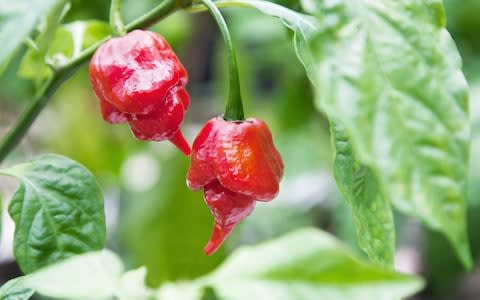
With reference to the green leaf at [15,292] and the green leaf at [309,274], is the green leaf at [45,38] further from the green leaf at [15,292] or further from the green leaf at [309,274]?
the green leaf at [309,274]

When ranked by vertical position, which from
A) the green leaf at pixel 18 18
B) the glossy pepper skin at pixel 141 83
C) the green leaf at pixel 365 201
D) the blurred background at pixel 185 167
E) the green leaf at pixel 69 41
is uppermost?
the green leaf at pixel 18 18

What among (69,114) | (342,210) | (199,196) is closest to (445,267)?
(342,210)

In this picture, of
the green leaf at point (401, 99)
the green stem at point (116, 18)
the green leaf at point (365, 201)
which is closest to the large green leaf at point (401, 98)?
the green leaf at point (401, 99)

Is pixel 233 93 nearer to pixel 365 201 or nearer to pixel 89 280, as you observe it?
pixel 365 201

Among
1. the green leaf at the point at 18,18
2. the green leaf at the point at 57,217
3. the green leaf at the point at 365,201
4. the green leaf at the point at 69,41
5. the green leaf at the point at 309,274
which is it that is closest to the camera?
the green leaf at the point at 309,274

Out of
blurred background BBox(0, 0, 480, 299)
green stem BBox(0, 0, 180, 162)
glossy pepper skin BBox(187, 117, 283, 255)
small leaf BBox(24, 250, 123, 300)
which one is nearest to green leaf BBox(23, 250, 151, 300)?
small leaf BBox(24, 250, 123, 300)
